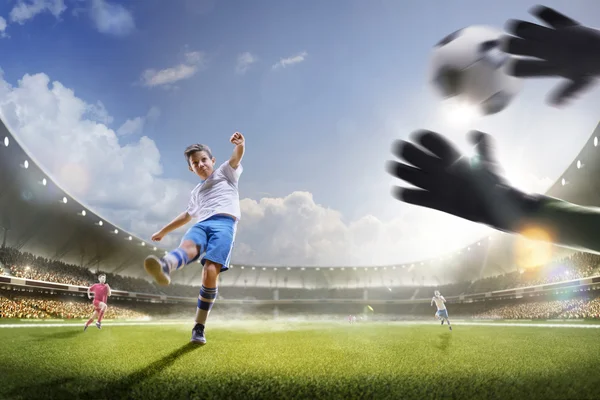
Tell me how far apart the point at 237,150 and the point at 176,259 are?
1.15 m

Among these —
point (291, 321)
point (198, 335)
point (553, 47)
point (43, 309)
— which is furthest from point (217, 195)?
point (43, 309)

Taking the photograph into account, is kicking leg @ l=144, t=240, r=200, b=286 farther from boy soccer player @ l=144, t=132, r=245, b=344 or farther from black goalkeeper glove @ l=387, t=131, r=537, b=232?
black goalkeeper glove @ l=387, t=131, r=537, b=232

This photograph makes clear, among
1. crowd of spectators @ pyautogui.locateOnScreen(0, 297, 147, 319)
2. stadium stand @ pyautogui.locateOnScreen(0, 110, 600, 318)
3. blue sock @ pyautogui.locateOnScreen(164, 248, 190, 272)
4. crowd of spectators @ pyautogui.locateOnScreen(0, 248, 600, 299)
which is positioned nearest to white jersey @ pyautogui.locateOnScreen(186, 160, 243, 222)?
blue sock @ pyautogui.locateOnScreen(164, 248, 190, 272)

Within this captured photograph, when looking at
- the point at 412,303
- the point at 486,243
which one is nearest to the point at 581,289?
the point at 486,243

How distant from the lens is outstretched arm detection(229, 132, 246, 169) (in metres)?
3.07

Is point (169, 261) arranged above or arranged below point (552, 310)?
above

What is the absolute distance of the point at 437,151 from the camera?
2.57 ft

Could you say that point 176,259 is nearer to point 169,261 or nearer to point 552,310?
point 169,261

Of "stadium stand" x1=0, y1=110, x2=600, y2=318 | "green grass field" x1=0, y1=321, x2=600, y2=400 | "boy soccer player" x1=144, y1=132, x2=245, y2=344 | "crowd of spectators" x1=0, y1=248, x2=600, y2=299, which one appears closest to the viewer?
"green grass field" x1=0, y1=321, x2=600, y2=400

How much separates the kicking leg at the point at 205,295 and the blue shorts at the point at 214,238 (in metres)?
0.06

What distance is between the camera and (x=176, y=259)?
2398 millimetres

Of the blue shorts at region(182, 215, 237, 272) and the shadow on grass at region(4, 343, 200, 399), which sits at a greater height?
the blue shorts at region(182, 215, 237, 272)

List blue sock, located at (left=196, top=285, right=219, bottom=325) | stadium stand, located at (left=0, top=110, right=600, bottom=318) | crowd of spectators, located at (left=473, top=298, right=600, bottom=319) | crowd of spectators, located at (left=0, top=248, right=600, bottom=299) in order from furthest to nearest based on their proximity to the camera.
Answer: crowd of spectators, located at (left=0, top=248, right=600, bottom=299)
stadium stand, located at (left=0, top=110, right=600, bottom=318)
crowd of spectators, located at (left=473, top=298, right=600, bottom=319)
blue sock, located at (left=196, top=285, right=219, bottom=325)

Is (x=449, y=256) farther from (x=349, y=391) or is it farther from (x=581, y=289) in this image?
(x=349, y=391)
